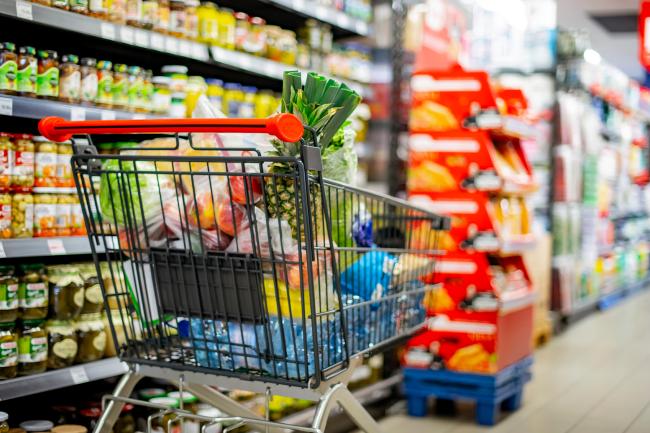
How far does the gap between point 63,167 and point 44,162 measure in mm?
90

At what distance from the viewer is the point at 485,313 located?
3.94 metres

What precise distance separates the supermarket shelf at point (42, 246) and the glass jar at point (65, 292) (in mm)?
133

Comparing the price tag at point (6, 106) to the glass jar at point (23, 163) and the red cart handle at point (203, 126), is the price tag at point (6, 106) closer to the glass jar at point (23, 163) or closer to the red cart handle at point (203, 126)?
the glass jar at point (23, 163)

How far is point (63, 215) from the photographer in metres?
2.83

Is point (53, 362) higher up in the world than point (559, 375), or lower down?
higher up

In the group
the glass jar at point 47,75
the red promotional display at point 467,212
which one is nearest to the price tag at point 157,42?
the glass jar at point 47,75

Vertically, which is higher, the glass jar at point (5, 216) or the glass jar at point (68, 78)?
the glass jar at point (68, 78)

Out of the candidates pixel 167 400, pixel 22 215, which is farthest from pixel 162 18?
pixel 167 400

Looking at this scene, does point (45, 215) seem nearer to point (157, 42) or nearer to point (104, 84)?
point (104, 84)

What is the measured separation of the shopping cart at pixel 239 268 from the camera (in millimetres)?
1840

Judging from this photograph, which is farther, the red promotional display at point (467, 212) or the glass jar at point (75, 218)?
the red promotional display at point (467, 212)

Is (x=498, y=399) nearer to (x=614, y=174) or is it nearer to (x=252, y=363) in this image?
(x=252, y=363)

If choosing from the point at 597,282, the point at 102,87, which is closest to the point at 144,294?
the point at 102,87

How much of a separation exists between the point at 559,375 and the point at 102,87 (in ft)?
11.3
